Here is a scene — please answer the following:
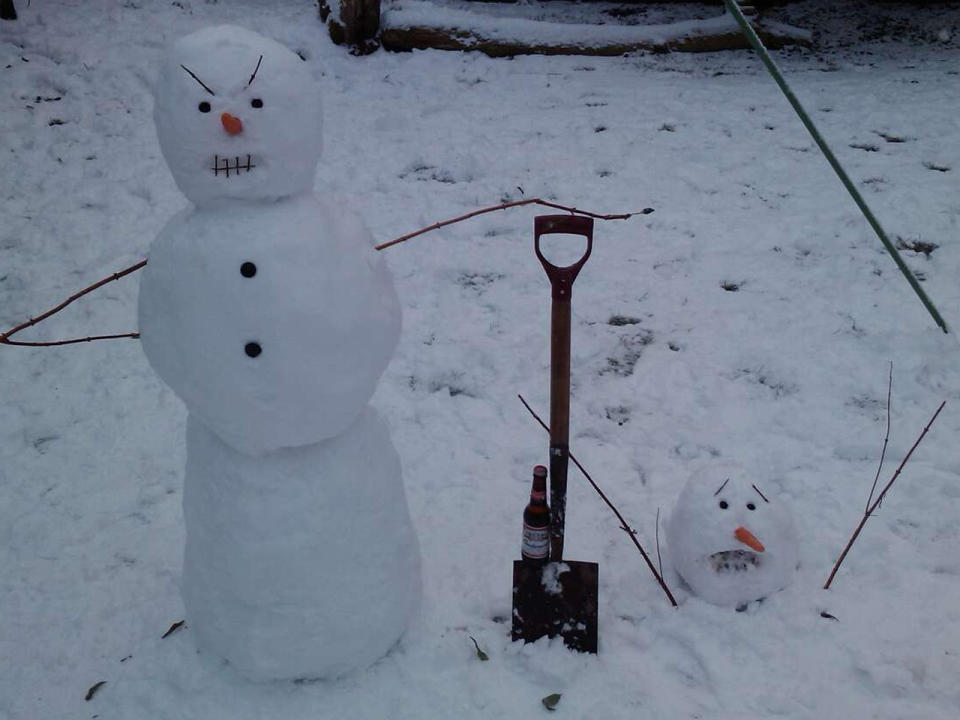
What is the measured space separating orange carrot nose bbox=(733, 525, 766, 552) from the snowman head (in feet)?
4.72

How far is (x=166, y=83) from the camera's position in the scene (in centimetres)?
164

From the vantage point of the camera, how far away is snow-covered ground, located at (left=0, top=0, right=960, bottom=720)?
7.19ft

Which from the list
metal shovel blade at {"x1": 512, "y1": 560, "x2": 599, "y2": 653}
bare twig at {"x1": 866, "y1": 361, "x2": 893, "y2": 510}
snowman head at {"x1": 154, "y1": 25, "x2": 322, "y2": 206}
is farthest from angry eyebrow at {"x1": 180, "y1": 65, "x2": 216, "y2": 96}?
bare twig at {"x1": 866, "y1": 361, "x2": 893, "y2": 510}

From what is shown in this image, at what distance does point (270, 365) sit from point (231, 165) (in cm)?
41

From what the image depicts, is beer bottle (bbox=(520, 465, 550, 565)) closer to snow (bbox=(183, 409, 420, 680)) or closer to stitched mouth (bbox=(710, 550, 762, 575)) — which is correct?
snow (bbox=(183, 409, 420, 680))

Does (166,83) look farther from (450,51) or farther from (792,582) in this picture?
(450,51)

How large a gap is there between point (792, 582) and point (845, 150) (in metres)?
3.19

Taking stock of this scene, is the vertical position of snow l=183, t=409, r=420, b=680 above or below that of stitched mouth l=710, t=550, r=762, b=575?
above

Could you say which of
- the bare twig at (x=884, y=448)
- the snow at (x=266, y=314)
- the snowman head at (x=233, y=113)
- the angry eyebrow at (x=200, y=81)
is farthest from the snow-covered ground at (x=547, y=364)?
the angry eyebrow at (x=200, y=81)

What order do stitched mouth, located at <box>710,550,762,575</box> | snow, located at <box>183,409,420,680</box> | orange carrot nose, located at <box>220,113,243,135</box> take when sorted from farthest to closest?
stitched mouth, located at <box>710,550,762,575</box>, snow, located at <box>183,409,420,680</box>, orange carrot nose, located at <box>220,113,243,135</box>

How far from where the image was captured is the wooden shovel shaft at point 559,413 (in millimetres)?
2061

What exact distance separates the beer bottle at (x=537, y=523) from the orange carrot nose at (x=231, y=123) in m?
1.08

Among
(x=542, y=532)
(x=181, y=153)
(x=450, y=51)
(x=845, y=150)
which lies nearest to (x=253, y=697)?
(x=542, y=532)

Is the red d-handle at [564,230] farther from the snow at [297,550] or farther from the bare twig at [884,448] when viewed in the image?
the bare twig at [884,448]
